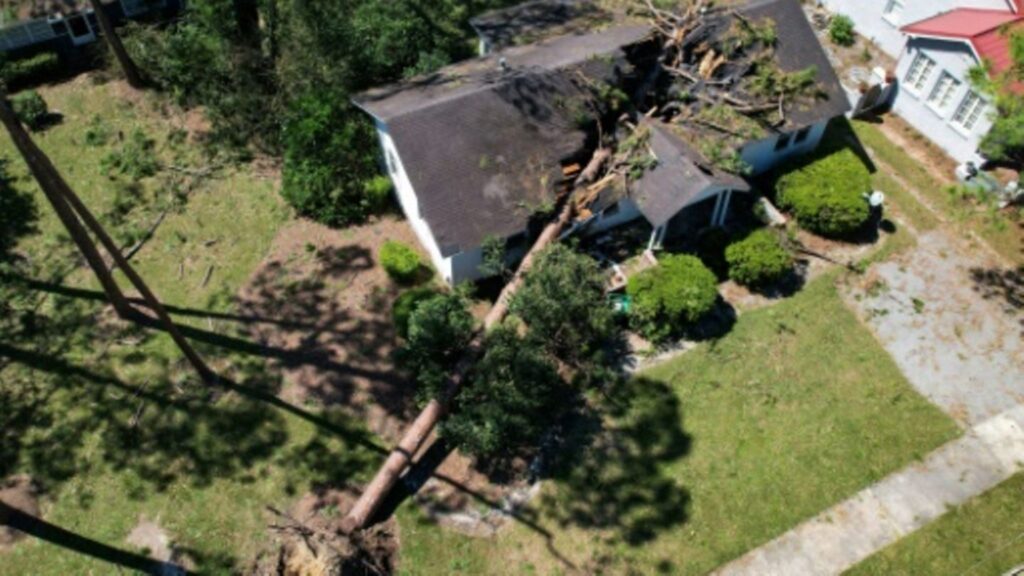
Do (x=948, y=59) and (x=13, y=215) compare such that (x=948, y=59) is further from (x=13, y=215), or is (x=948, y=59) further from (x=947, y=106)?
(x=13, y=215)

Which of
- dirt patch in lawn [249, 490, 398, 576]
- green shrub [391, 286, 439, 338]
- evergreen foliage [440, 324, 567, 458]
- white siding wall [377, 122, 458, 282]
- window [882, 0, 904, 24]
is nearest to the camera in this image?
dirt patch in lawn [249, 490, 398, 576]

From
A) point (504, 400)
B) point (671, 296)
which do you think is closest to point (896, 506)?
point (671, 296)

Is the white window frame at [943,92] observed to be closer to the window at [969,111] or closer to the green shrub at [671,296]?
the window at [969,111]

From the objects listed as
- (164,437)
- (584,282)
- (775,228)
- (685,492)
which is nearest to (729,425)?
(685,492)

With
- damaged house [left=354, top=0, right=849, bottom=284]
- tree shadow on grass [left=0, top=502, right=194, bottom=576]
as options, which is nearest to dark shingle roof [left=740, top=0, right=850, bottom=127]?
damaged house [left=354, top=0, right=849, bottom=284]

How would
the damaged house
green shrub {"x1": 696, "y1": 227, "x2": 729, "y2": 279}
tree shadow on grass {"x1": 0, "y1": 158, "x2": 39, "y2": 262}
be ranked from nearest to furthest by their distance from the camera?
the damaged house < green shrub {"x1": 696, "y1": 227, "x2": 729, "y2": 279} < tree shadow on grass {"x1": 0, "y1": 158, "x2": 39, "y2": 262}

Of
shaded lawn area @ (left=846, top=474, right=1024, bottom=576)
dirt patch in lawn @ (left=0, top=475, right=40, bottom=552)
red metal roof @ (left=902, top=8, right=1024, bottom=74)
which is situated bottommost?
dirt patch in lawn @ (left=0, top=475, right=40, bottom=552)

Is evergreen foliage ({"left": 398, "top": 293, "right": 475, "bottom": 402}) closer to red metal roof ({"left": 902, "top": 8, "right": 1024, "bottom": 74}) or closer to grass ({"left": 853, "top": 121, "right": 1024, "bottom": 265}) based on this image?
grass ({"left": 853, "top": 121, "right": 1024, "bottom": 265})
